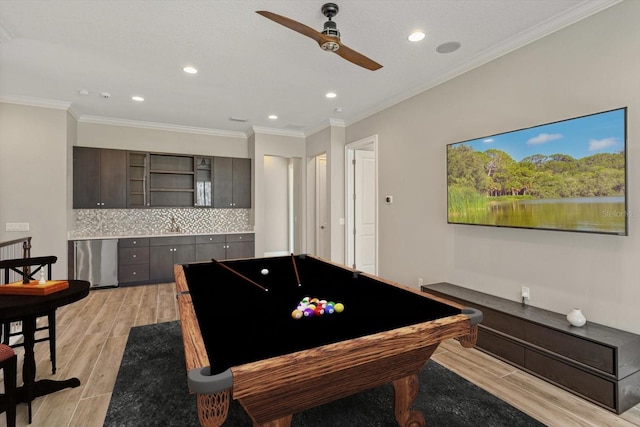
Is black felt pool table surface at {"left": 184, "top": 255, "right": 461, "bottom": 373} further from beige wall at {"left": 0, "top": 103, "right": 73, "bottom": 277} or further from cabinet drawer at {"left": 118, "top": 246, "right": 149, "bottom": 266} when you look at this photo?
beige wall at {"left": 0, "top": 103, "right": 73, "bottom": 277}

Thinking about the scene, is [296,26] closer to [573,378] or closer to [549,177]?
[549,177]

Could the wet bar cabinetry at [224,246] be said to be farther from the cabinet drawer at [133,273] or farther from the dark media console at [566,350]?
the dark media console at [566,350]

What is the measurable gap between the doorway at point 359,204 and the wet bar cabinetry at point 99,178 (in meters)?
3.85

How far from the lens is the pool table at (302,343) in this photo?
1070mm

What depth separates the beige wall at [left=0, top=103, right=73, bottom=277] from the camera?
4266 mm

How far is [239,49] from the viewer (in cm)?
300

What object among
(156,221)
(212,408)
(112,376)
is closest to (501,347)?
(212,408)

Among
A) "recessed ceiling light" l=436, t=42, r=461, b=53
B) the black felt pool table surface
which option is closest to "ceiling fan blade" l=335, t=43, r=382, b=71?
"recessed ceiling light" l=436, t=42, r=461, b=53

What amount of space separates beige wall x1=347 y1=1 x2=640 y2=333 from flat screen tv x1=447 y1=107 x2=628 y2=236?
105 mm

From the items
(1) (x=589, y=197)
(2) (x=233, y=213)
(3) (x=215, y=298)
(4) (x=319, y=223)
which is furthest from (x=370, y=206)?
(3) (x=215, y=298)

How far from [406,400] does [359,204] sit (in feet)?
12.9

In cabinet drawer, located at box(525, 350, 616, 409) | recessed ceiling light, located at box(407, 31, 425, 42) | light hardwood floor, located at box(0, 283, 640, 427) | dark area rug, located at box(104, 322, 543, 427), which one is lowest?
dark area rug, located at box(104, 322, 543, 427)

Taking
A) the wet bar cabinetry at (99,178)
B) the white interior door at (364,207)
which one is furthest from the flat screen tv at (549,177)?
the wet bar cabinetry at (99,178)

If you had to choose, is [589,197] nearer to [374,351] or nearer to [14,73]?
[374,351]
